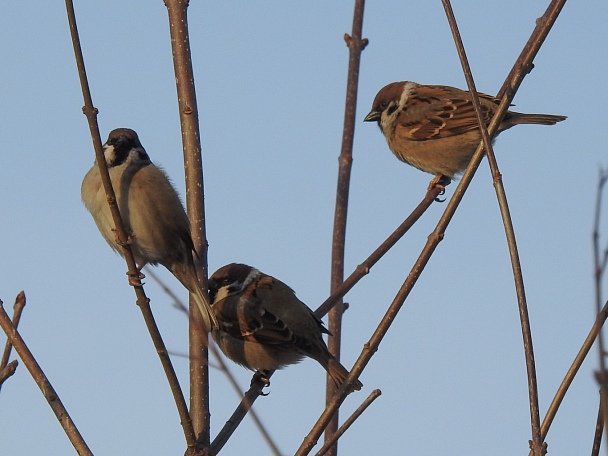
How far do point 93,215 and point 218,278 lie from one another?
1069 millimetres

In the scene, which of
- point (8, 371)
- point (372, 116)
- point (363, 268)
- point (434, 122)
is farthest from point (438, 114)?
point (8, 371)

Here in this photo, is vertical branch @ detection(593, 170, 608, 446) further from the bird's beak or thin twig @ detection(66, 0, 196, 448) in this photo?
the bird's beak

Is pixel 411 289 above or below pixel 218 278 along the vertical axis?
below

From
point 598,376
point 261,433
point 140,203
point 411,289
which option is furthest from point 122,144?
point 598,376

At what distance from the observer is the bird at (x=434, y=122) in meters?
6.14

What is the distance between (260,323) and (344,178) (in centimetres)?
129

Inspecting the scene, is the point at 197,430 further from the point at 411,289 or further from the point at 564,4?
the point at 564,4

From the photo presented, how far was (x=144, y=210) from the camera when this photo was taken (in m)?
3.98

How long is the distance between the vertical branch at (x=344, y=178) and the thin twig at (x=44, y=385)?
1.39 metres

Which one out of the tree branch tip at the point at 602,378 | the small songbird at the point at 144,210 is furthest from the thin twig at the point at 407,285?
the small songbird at the point at 144,210

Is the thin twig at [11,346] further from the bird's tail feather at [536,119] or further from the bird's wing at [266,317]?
the bird's tail feather at [536,119]

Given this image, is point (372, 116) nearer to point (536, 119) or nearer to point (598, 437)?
point (536, 119)

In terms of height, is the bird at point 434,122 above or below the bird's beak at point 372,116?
below

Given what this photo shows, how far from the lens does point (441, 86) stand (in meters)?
6.88
